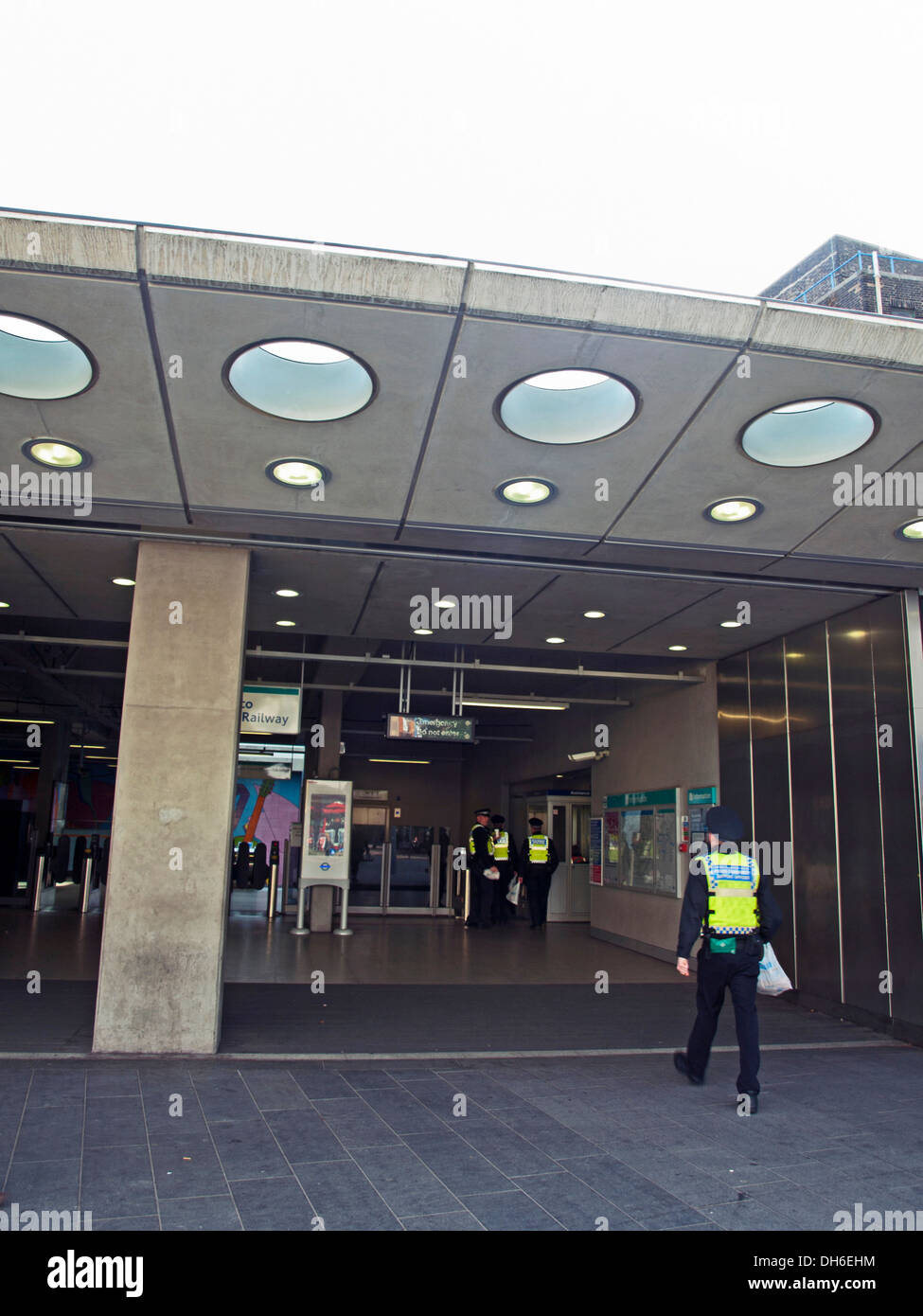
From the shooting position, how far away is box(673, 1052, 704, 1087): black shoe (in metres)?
5.50

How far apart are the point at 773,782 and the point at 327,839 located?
272 inches

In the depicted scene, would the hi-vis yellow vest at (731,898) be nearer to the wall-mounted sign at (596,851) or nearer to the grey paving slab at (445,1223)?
the grey paving slab at (445,1223)

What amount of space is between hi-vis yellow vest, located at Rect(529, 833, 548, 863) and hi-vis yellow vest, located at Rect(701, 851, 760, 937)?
962 cm

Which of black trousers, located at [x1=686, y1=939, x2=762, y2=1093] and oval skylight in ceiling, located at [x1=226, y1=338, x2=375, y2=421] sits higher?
oval skylight in ceiling, located at [x1=226, y1=338, x2=375, y2=421]

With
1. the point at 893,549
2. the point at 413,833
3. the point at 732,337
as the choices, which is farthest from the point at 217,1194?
the point at 413,833

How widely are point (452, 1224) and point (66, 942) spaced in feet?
32.3

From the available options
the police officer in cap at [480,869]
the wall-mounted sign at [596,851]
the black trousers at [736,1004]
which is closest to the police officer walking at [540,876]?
the police officer in cap at [480,869]

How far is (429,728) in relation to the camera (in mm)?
10695

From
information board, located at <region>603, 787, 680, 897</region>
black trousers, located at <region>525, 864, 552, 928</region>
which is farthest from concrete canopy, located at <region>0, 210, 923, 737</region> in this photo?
black trousers, located at <region>525, 864, 552, 928</region>

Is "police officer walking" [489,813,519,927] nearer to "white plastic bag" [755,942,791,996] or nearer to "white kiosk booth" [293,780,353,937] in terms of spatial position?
Result: "white kiosk booth" [293,780,353,937]

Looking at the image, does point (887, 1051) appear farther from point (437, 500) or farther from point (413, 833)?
point (413, 833)

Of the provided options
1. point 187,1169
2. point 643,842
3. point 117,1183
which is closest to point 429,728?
point 643,842

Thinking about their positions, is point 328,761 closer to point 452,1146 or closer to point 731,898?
point 731,898

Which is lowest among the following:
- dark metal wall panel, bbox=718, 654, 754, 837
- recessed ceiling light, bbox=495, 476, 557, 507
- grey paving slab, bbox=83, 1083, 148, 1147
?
grey paving slab, bbox=83, 1083, 148, 1147
